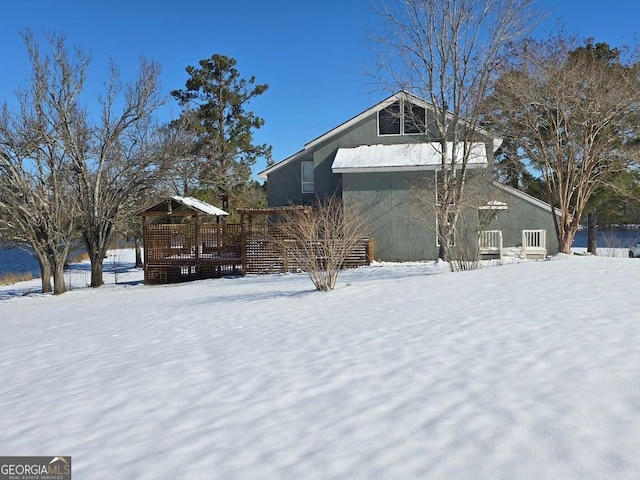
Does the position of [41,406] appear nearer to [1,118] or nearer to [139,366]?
[139,366]

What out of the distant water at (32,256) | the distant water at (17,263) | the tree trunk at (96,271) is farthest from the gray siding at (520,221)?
the distant water at (17,263)

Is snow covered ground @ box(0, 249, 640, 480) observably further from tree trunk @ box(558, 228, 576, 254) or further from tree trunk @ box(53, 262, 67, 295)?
tree trunk @ box(53, 262, 67, 295)

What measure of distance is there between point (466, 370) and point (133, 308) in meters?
9.57

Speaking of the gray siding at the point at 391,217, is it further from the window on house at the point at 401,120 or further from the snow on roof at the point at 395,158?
the window on house at the point at 401,120

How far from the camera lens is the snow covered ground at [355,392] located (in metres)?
3.02

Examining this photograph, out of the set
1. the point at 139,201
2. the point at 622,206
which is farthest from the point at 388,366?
the point at 622,206

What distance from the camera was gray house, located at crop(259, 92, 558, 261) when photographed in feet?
63.3

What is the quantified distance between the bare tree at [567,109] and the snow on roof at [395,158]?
2.10 metres

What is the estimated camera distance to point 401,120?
70.2 ft

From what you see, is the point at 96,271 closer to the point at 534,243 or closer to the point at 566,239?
the point at 566,239

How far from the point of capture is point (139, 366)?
18.9 ft

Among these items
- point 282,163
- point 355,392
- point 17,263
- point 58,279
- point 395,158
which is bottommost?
point 355,392

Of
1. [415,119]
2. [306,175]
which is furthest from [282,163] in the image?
[415,119]

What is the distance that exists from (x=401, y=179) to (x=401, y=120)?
3320 mm
